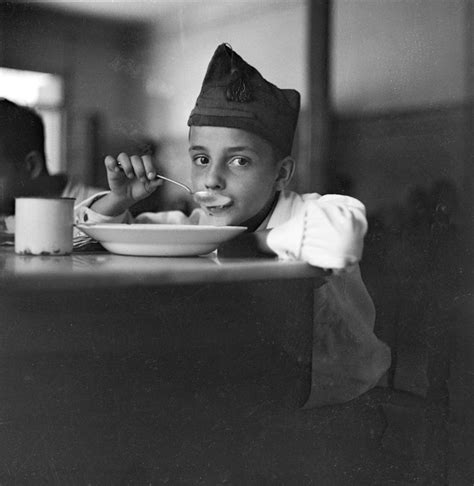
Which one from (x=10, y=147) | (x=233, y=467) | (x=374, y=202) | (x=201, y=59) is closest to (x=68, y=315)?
(x=10, y=147)

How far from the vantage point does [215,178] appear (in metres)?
A: 1.23

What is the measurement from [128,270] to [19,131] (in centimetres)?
38

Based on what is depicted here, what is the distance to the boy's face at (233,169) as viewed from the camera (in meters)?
1.22

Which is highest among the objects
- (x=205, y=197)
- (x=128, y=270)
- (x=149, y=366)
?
(x=205, y=197)

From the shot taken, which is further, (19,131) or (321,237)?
(19,131)

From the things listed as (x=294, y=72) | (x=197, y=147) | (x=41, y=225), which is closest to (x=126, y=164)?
(x=197, y=147)

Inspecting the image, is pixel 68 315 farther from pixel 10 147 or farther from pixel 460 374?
pixel 460 374

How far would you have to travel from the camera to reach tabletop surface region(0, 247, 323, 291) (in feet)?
3.11

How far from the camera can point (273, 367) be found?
126 cm

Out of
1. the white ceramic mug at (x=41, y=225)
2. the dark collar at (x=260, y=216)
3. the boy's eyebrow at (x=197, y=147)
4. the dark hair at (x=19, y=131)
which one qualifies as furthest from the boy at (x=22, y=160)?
the dark collar at (x=260, y=216)

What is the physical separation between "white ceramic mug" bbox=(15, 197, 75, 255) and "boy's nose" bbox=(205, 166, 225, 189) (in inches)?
10.3

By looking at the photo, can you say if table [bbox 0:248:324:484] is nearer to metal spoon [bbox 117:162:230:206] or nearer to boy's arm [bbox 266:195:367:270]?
boy's arm [bbox 266:195:367:270]

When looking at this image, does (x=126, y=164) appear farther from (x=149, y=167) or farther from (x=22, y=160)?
(x=22, y=160)

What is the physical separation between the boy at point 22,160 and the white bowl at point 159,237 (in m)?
0.16
